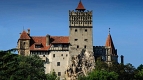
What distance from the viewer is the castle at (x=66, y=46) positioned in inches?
4926

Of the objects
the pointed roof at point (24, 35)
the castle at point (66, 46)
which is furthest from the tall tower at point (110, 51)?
the pointed roof at point (24, 35)

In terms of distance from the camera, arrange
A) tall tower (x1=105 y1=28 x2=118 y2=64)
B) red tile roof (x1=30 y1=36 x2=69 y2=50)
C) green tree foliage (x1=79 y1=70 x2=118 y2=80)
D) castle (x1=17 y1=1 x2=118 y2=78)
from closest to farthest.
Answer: green tree foliage (x1=79 y1=70 x2=118 y2=80) → castle (x1=17 y1=1 x2=118 y2=78) → red tile roof (x1=30 y1=36 x2=69 y2=50) → tall tower (x1=105 y1=28 x2=118 y2=64)

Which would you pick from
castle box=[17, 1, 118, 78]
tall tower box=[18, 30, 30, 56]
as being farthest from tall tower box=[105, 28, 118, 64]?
tall tower box=[18, 30, 30, 56]

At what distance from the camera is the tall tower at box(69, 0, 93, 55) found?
12594cm

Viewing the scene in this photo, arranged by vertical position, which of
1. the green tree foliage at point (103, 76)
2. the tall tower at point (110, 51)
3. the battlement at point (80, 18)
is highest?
the battlement at point (80, 18)

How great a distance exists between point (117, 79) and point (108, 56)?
1806 centimetres

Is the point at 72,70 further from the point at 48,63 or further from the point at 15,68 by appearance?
the point at 15,68

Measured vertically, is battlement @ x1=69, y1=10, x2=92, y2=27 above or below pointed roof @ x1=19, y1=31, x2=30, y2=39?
above

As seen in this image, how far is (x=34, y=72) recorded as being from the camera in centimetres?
10262

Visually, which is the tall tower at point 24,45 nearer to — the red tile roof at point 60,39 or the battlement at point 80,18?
the red tile roof at point 60,39

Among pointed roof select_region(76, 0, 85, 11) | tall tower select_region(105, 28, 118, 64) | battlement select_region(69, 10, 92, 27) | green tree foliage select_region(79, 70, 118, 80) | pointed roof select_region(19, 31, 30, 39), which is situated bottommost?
green tree foliage select_region(79, 70, 118, 80)

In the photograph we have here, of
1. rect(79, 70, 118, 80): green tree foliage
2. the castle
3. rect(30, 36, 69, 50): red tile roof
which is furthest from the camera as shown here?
rect(30, 36, 69, 50): red tile roof

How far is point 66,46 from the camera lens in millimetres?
126125

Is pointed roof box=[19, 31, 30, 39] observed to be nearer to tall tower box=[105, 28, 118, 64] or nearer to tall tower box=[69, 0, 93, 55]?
tall tower box=[69, 0, 93, 55]
